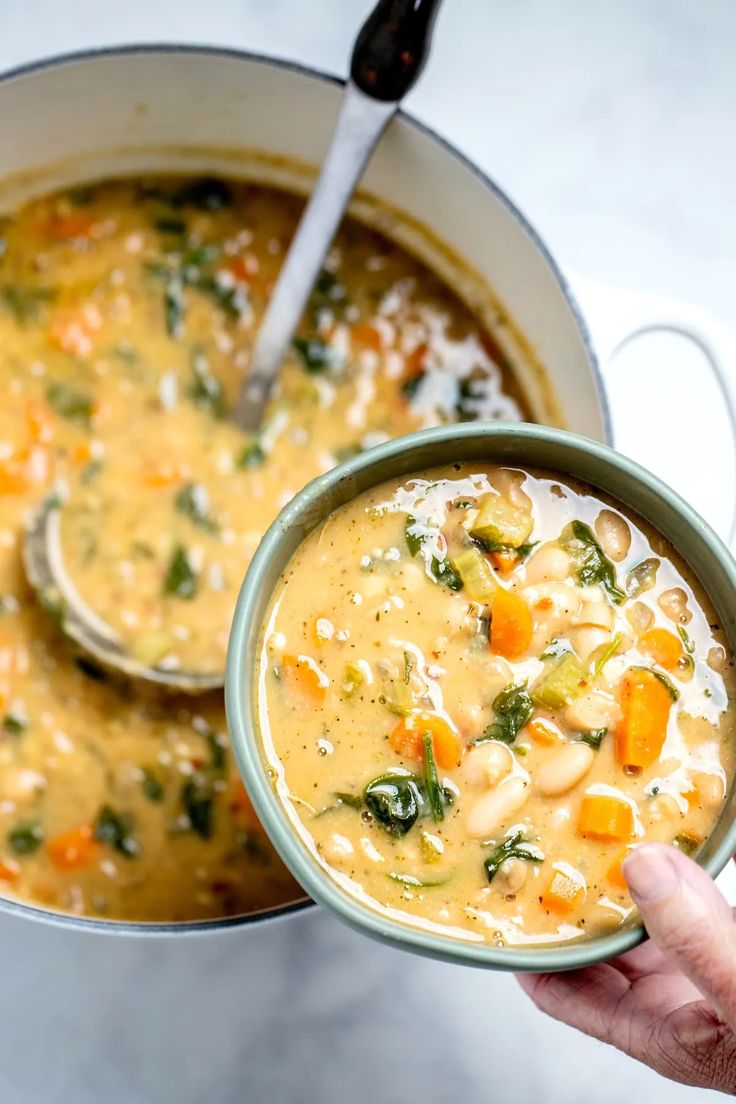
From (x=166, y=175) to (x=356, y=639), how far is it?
1.24 meters

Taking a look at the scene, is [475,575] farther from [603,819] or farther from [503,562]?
[603,819]

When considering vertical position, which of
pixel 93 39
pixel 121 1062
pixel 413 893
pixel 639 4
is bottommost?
pixel 121 1062

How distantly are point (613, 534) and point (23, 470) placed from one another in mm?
1147

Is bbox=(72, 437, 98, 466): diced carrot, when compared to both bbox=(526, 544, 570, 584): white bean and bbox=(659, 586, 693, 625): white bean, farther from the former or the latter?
bbox=(659, 586, 693, 625): white bean

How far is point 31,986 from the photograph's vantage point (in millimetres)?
2170

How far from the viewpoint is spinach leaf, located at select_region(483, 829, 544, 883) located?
1469 millimetres

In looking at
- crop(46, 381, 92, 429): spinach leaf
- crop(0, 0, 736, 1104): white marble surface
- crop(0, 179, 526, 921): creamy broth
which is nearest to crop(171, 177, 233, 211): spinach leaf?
crop(0, 179, 526, 921): creamy broth

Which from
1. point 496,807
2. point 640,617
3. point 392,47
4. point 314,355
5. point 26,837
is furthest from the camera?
point 314,355

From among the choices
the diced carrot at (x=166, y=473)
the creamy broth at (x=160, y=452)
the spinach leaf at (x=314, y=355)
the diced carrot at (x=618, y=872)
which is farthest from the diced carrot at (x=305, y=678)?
the spinach leaf at (x=314, y=355)

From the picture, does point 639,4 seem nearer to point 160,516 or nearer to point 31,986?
point 160,516

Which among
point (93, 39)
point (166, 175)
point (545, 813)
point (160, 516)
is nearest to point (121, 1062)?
point (160, 516)

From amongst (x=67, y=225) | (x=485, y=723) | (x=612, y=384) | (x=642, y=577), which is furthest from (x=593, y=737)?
(x=67, y=225)

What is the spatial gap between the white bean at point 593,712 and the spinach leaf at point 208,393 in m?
1.00

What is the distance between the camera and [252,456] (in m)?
2.20
